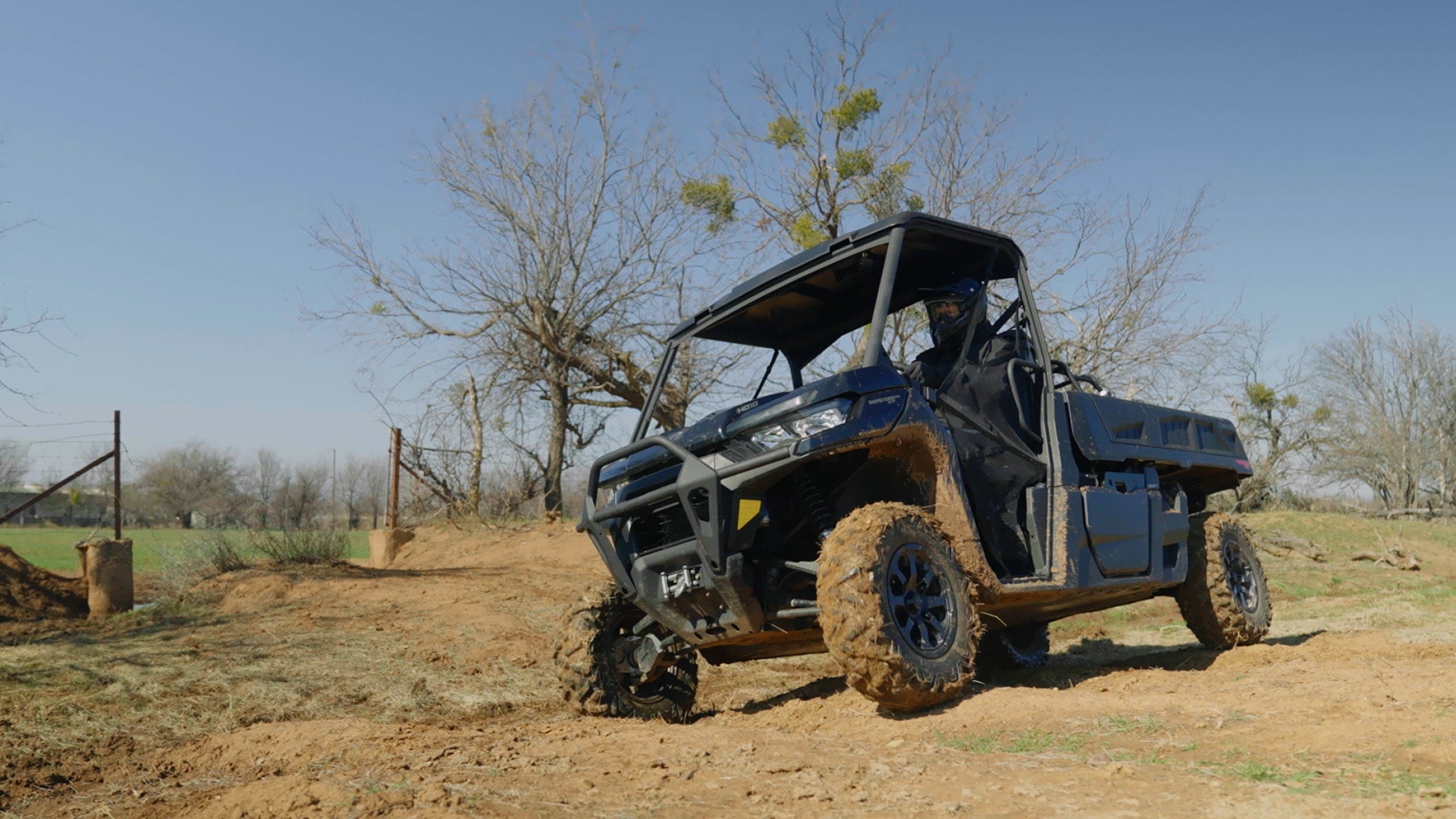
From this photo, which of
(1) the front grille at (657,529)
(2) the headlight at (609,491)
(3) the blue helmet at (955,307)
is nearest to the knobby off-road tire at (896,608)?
(1) the front grille at (657,529)

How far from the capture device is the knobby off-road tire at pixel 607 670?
5902mm

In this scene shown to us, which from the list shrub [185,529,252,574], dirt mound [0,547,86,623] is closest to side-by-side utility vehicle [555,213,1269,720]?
dirt mound [0,547,86,623]

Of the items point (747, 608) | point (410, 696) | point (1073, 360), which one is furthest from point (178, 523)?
point (747, 608)

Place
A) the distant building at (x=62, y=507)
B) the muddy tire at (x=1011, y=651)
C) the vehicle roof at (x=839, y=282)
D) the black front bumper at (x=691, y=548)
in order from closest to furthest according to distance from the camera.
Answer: the black front bumper at (x=691, y=548), the vehicle roof at (x=839, y=282), the muddy tire at (x=1011, y=651), the distant building at (x=62, y=507)

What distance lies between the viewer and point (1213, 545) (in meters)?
7.48

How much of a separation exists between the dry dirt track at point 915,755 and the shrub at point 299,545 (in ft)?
28.4

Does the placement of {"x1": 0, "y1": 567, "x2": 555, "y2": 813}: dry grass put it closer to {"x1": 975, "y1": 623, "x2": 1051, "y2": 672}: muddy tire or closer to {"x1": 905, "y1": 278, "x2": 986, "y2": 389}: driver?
{"x1": 975, "y1": 623, "x2": 1051, "y2": 672}: muddy tire

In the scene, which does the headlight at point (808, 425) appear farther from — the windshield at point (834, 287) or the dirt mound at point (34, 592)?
the dirt mound at point (34, 592)

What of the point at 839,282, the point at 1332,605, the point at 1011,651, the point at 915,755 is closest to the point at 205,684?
the point at 839,282

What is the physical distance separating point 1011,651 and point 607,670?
3.44m

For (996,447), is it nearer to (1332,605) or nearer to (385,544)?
(1332,605)

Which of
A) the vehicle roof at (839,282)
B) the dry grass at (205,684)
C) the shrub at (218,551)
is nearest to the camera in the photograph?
the vehicle roof at (839,282)

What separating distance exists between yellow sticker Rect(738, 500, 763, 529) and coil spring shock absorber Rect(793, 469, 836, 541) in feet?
1.46

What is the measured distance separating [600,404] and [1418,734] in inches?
804
